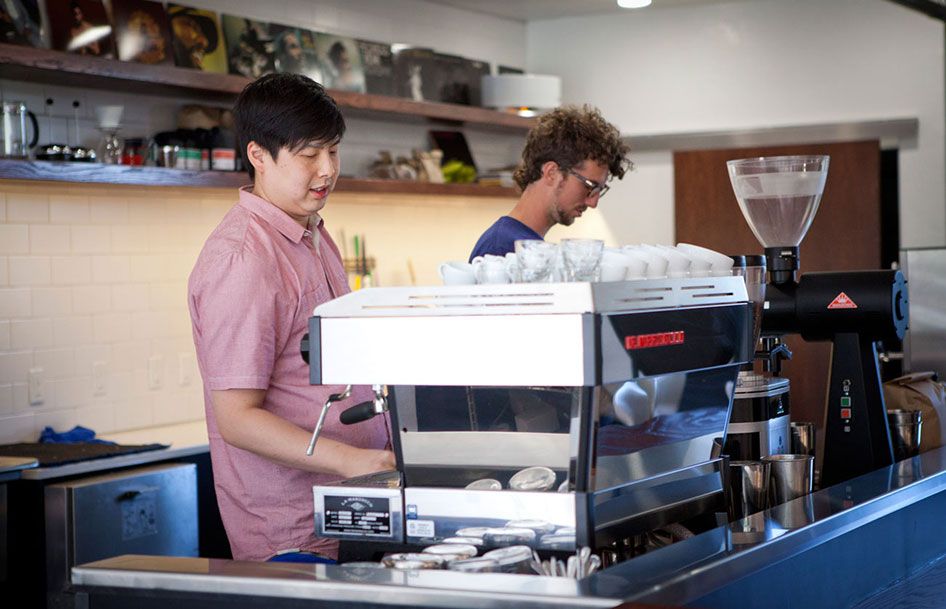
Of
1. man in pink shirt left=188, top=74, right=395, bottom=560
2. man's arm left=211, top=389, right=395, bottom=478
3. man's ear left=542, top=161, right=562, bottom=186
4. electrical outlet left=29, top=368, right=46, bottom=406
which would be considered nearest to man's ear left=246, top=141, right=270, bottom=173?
man in pink shirt left=188, top=74, right=395, bottom=560

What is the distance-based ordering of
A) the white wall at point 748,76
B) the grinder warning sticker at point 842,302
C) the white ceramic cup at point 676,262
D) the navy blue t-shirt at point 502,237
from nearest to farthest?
the white ceramic cup at point 676,262 → the grinder warning sticker at point 842,302 → the navy blue t-shirt at point 502,237 → the white wall at point 748,76

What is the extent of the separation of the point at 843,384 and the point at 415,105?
3655 millimetres

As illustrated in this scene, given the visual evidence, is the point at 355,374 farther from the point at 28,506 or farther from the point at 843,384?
the point at 28,506

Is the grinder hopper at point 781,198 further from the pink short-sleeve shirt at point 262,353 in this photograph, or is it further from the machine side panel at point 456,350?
the machine side panel at point 456,350

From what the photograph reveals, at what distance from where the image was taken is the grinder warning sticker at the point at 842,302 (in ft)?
8.89

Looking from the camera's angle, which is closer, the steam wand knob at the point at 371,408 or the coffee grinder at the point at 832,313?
the steam wand knob at the point at 371,408

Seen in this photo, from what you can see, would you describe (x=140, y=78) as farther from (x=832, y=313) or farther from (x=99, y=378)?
(x=832, y=313)

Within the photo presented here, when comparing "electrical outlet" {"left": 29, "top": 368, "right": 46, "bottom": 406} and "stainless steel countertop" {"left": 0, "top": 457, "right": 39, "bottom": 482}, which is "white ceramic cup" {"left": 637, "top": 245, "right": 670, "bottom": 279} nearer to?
"stainless steel countertop" {"left": 0, "top": 457, "right": 39, "bottom": 482}

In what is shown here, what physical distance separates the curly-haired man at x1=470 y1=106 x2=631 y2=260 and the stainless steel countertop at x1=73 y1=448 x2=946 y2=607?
63.3 inches

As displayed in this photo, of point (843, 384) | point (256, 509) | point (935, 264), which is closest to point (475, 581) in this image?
point (256, 509)

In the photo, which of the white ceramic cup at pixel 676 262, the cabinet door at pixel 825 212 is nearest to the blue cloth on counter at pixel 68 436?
the white ceramic cup at pixel 676 262

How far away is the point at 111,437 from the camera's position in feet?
15.8

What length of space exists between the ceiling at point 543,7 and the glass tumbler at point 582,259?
5.11m

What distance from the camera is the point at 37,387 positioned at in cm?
461
